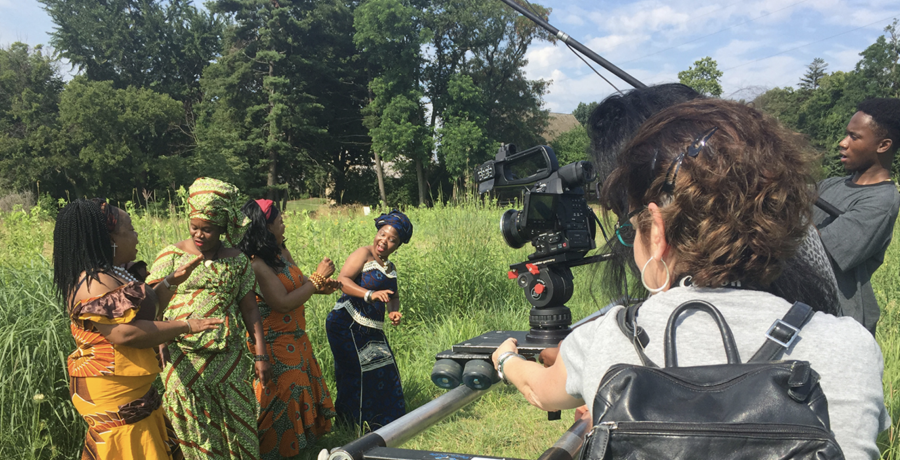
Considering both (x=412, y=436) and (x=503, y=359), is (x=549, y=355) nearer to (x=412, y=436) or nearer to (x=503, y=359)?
(x=503, y=359)

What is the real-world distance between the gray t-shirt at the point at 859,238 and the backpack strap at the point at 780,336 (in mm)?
1762

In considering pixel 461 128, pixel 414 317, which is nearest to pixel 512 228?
pixel 414 317

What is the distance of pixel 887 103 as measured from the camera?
103 inches

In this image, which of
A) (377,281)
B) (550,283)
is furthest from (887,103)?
(377,281)

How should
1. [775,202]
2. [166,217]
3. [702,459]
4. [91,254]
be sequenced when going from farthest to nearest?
[166,217], [91,254], [775,202], [702,459]

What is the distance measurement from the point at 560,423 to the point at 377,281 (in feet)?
5.64

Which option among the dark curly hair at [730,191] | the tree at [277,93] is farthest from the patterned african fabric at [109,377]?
the tree at [277,93]

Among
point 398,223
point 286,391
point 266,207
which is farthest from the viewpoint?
point 398,223

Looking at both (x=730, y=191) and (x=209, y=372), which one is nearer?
(x=730, y=191)

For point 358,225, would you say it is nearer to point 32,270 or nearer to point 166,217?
point 166,217

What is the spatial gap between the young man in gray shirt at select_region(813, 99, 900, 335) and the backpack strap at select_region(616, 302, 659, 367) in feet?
6.15

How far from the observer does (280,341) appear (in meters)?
3.57

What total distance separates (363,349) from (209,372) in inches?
44.5

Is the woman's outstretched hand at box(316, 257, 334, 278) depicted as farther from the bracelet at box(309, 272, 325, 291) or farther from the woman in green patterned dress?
the woman in green patterned dress
